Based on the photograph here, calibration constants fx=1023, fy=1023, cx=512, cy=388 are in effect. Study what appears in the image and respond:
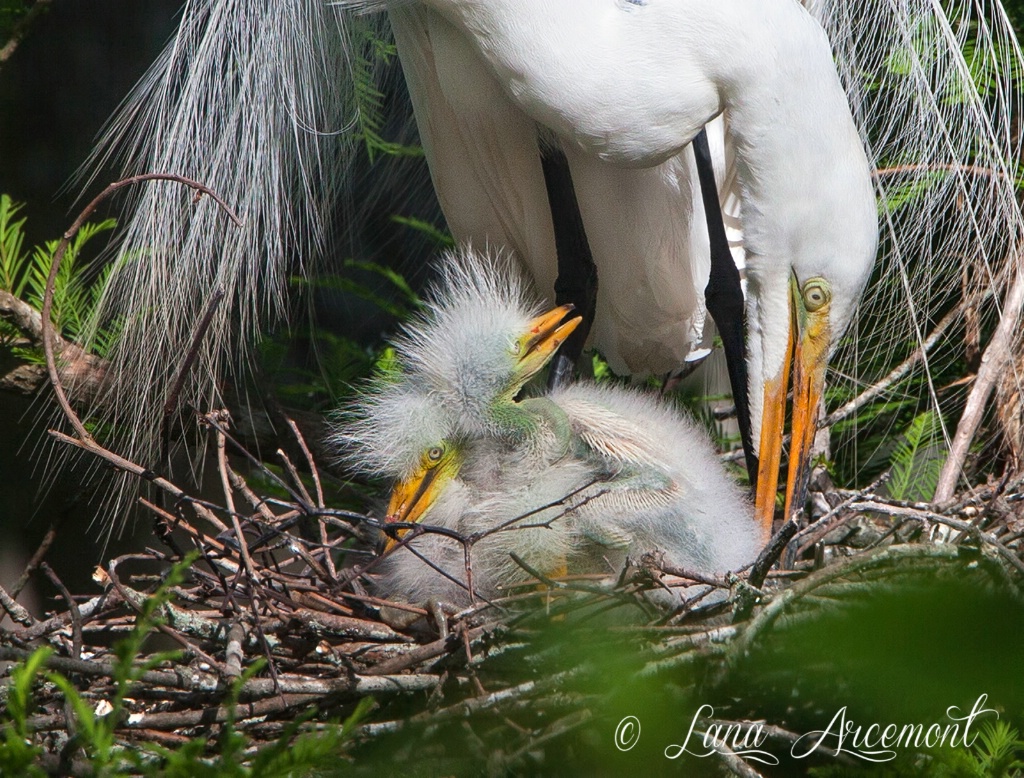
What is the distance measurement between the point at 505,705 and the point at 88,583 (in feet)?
4.80

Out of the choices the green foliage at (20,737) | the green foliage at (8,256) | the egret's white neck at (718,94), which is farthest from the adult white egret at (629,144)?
the green foliage at (20,737)

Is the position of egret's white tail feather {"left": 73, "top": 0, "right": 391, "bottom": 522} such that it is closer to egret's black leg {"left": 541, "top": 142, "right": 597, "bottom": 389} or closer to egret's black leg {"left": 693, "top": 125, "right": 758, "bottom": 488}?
egret's black leg {"left": 541, "top": 142, "right": 597, "bottom": 389}

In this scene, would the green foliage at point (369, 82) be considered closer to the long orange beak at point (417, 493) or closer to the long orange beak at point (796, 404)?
the long orange beak at point (417, 493)

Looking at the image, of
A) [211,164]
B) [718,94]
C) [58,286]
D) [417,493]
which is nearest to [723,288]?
[718,94]

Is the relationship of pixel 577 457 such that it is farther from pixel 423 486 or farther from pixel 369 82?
pixel 369 82

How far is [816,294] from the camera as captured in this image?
1.51 meters

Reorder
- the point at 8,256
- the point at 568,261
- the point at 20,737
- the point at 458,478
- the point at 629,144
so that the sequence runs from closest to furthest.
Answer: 1. the point at 20,737
2. the point at 629,144
3. the point at 458,478
4. the point at 8,256
5. the point at 568,261

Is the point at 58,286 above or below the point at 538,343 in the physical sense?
above

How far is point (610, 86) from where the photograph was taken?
133cm

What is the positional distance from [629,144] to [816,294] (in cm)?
38

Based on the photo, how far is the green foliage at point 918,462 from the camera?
180cm

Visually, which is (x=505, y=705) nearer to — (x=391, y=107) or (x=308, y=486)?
(x=308, y=486)

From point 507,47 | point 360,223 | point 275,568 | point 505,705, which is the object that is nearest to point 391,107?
point 360,223

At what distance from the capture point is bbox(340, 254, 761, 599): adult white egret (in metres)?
1.33
